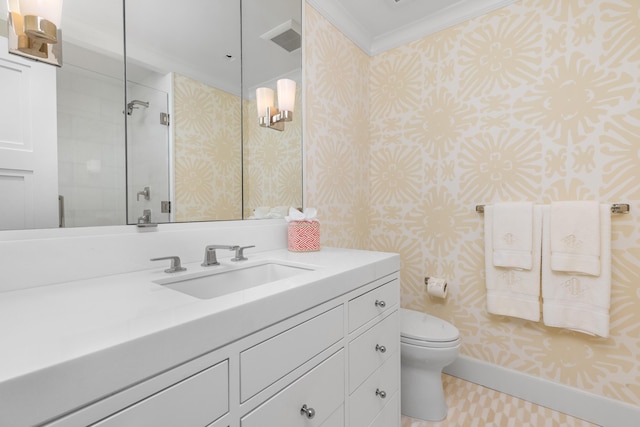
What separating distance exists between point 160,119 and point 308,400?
1131 mm

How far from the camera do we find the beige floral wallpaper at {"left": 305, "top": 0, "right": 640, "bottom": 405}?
1466 mm

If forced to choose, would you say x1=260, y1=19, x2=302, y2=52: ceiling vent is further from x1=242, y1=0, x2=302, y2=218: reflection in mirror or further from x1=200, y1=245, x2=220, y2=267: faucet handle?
x1=200, y1=245, x2=220, y2=267: faucet handle

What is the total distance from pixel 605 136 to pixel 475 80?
29.8 inches

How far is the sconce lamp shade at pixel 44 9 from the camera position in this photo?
83cm

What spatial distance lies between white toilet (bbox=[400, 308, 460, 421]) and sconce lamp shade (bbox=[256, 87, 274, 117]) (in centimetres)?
141

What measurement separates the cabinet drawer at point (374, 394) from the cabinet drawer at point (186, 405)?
1.91 ft

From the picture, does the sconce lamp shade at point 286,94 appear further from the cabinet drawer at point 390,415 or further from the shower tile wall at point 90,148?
the cabinet drawer at point 390,415

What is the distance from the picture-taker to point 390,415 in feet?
4.18

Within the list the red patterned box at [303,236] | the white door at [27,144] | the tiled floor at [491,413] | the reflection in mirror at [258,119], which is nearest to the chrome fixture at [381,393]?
the tiled floor at [491,413]

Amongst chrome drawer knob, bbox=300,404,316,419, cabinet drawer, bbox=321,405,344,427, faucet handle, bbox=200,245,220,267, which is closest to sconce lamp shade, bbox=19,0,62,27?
faucet handle, bbox=200,245,220,267

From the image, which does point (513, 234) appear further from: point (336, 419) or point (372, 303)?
point (336, 419)

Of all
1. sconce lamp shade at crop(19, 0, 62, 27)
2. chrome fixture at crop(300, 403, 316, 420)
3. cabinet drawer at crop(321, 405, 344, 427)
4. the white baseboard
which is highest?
sconce lamp shade at crop(19, 0, 62, 27)

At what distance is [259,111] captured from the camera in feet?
4.99

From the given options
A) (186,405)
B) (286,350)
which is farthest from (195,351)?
(286,350)
